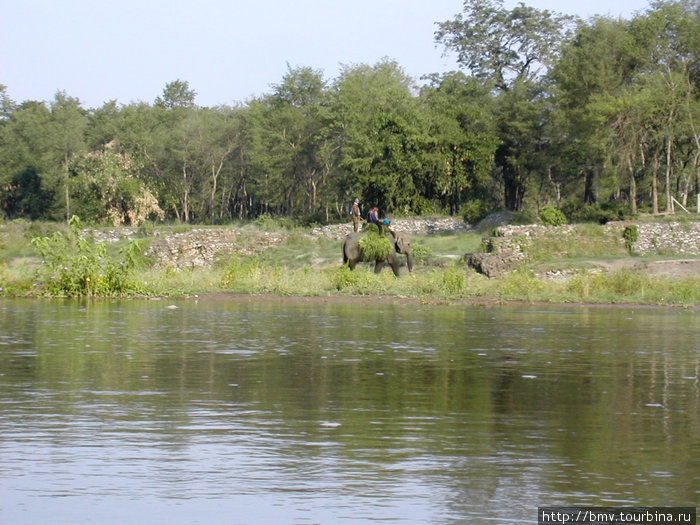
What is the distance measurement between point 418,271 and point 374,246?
5.12 metres

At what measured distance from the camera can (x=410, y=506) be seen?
7.27 metres

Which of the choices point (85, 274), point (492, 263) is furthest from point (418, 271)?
point (85, 274)

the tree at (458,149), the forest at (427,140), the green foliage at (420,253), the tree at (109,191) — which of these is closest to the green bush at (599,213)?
the forest at (427,140)

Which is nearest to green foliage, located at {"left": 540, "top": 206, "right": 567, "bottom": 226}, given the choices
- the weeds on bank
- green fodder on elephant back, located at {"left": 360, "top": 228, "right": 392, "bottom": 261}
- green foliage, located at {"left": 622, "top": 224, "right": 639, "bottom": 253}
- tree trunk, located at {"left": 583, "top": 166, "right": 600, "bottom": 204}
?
green foliage, located at {"left": 622, "top": 224, "right": 639, "bottom": 253}

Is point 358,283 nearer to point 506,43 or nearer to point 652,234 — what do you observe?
point 652,234

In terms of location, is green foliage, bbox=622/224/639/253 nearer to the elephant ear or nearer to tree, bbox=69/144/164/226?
the elephant ear

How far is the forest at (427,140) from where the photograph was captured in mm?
55156

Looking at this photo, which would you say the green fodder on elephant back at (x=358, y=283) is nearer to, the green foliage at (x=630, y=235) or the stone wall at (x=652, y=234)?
the stone wall at (x=652, y=234)

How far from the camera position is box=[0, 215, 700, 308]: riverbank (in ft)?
101

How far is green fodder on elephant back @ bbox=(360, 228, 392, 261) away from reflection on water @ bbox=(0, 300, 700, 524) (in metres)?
15.9

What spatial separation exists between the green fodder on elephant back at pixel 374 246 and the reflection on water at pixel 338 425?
1591 centimetres

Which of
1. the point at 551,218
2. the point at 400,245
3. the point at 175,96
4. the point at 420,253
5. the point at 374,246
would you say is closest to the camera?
the point at 374,246

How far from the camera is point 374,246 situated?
35.3 metres

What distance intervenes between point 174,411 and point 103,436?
1.41 meters
